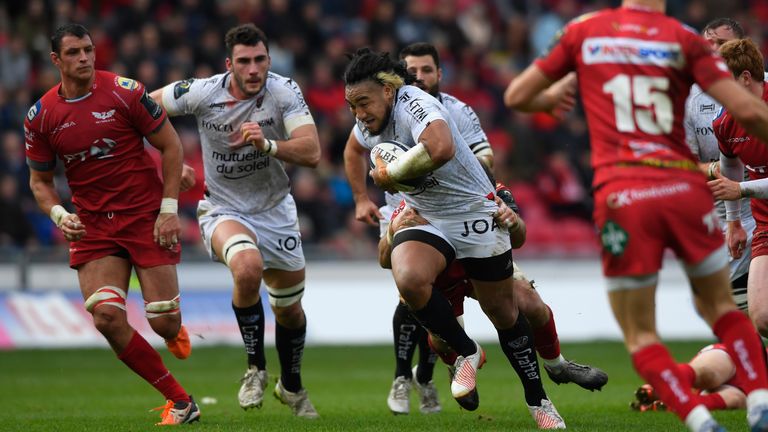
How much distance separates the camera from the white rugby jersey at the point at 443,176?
800 cm

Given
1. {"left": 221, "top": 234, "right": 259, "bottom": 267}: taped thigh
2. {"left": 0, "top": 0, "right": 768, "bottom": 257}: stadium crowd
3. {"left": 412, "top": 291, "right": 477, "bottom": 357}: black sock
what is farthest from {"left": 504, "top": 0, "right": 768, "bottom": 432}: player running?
{"left": 0, "top": 0, "right": 768, "bottom": 257}: stadium crowd

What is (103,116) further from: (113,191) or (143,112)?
(113,191)

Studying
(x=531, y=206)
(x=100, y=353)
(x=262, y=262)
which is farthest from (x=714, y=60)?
(x=531, y=206)

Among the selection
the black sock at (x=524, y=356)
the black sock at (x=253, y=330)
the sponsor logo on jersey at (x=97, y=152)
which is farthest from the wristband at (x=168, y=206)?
the black sock at (x=524, y=356)

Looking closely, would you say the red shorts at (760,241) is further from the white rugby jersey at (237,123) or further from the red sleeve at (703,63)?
the white rugby jersey at (237,123)

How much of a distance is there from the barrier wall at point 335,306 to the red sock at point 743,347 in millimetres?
11026

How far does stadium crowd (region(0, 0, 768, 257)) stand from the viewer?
1872 centimetres

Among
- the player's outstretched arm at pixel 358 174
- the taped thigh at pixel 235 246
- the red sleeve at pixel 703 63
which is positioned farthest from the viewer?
the player's outstretched arm at pixel 358 174

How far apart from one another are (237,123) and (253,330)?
1731 mm

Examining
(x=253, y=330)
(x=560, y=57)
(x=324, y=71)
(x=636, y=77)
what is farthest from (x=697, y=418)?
(x=324, y=71)

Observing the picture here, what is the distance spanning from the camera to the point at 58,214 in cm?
877

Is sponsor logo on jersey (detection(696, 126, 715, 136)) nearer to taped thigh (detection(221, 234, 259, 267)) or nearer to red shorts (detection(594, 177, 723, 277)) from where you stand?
red shorts (detection(594, 177, 723, 277))

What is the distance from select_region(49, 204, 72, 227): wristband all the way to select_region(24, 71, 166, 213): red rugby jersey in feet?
0.79

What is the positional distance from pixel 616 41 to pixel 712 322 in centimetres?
161
